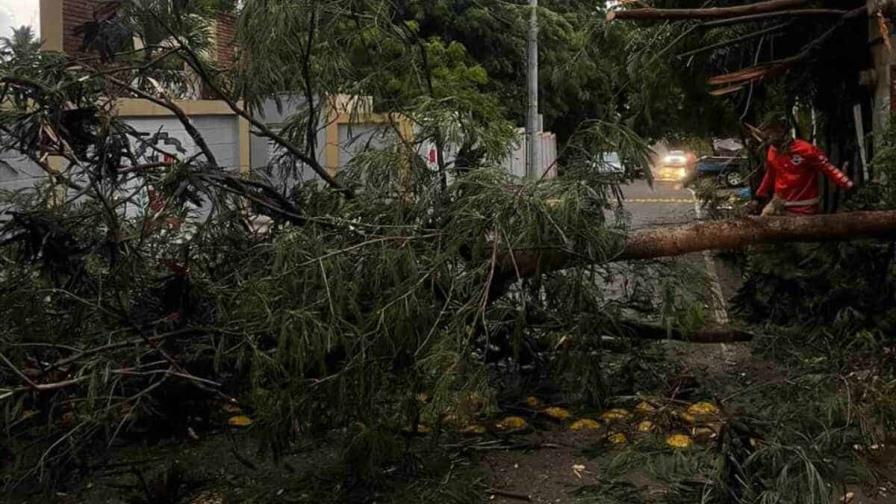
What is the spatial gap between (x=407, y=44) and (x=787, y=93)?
5062 mm

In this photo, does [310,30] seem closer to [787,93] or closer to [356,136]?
[356,136]

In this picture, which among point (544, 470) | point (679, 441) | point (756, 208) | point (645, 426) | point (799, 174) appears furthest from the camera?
point (756, 208)

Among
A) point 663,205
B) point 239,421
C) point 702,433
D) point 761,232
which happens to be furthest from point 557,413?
point 663,205

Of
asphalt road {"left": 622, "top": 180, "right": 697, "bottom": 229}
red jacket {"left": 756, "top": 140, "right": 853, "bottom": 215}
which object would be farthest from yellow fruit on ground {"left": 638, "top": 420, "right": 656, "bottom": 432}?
asphalt road {"left": 622, "top": 180, "right": 697, "bottom": 229}

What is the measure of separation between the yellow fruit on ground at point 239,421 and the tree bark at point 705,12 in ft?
11.7

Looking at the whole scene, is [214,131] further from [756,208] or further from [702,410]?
[702,410]

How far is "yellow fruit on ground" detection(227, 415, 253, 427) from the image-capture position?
4.97 metres

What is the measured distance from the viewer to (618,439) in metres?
4.62

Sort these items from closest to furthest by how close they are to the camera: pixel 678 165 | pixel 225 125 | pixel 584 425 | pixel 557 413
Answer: pixel 584 425 < pixel 557 413 < pixel 225 125 < pixel 678 165

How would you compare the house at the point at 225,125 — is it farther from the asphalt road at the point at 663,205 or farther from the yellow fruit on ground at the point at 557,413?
the asphalt road at the point at 663,205

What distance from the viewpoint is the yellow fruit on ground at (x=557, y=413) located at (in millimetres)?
5059

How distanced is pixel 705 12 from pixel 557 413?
3.19 metres

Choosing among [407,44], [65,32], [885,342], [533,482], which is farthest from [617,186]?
[65,32]

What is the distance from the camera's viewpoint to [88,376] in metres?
3.97
